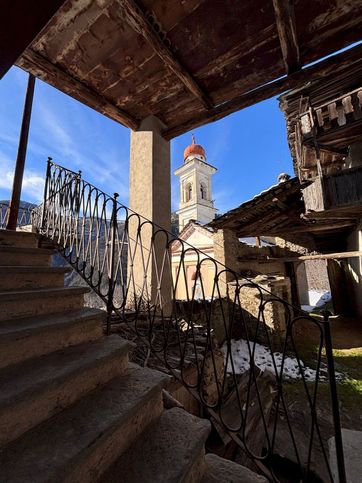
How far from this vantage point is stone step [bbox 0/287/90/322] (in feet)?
5.44

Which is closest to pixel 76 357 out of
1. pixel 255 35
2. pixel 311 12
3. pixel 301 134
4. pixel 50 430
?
pixel 50 430

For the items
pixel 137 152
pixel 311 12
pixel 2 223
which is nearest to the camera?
pixel 311 12

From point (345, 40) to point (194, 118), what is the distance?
2125 mm

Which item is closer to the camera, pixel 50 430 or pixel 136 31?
pixel 50 430

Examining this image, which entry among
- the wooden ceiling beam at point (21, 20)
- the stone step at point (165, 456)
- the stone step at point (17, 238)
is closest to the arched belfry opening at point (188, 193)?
the stone step at point (17, 238)

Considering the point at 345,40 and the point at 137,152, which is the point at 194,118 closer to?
the point at 137,152

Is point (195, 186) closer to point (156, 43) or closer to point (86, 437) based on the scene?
point (156, 43)

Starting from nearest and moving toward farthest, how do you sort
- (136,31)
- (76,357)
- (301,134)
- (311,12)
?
(76,357) → (311,12) → (136,31) → (301,134)

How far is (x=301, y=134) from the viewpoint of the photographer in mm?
5949

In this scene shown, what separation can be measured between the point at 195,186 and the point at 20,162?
67.0 ft

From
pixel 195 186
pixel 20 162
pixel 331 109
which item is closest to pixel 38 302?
pixel 20 162

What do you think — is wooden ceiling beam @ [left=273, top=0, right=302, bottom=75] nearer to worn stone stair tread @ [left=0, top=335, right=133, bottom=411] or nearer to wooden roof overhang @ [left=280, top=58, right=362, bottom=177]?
wooden roof overhang @ [left=280, top=58, right=362, bottom=177]

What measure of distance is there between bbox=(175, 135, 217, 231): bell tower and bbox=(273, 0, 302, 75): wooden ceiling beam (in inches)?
845

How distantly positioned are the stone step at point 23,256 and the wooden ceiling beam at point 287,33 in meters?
3.61
